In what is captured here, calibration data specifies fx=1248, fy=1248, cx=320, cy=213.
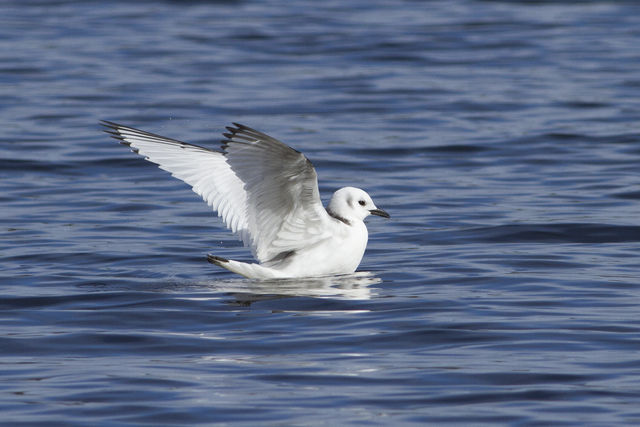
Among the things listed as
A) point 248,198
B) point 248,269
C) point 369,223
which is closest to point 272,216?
point 248,198

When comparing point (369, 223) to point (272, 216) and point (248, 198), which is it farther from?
point (248, 198)

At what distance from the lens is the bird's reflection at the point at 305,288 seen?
970 centimetres

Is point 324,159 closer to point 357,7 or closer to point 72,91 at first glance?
point 72,91

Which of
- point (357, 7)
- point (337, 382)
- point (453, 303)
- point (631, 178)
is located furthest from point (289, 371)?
point (357, 7)

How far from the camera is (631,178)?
48.5ft

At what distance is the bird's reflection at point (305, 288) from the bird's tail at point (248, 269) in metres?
0.07

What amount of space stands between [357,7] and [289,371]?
22114mm

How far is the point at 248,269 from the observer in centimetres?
1002

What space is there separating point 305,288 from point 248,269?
48cm

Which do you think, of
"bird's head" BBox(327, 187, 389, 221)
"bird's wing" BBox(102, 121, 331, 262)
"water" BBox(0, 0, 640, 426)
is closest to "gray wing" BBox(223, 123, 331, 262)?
"bird's wing" BBox(102, 121, 331, 262)

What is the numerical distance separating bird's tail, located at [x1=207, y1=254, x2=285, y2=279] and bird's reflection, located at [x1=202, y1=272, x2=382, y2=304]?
67 mm

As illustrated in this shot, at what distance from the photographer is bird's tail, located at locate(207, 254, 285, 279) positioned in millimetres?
9688

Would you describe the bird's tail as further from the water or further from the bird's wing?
the bird's wing

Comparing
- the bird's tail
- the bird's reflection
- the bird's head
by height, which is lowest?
the bird's reflection
